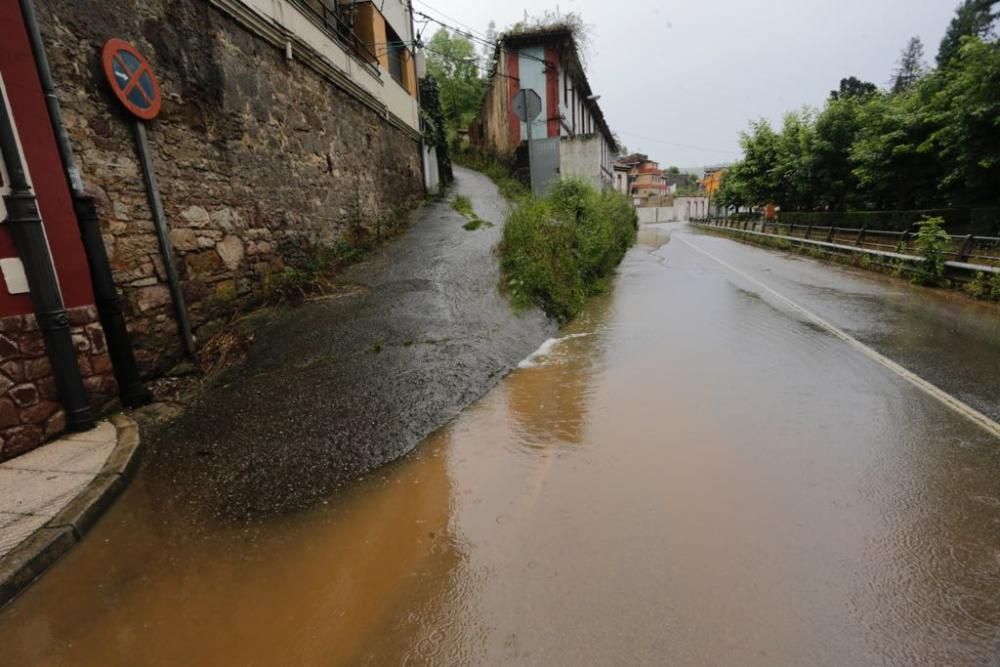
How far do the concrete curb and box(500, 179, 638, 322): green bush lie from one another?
5.38m

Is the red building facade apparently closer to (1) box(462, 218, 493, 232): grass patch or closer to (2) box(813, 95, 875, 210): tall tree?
(1) box(462, 218, 493, 232): grass patch

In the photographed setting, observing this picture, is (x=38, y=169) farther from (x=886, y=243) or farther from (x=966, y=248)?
(x=886, y=243)

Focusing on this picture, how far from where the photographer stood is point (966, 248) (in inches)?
404

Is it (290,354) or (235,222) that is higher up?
(235,222)

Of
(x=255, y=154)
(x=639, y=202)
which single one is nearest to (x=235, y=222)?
(x=255, y=154)

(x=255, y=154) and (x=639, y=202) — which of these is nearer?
(x=255, y=154)

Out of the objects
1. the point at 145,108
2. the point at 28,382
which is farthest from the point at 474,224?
the point at 28,382

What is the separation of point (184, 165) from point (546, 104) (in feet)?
60.2

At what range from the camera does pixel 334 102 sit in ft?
29.6

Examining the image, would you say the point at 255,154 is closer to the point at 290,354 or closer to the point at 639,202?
the point at 290,354

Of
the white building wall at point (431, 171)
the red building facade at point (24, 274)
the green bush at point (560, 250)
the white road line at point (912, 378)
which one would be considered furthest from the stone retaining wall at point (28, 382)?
the white building wall at point (431, 171)

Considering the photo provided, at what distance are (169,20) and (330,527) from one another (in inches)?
224

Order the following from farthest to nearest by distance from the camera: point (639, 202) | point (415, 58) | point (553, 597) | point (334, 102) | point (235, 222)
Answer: point (639, 202), point (415, 58), point (334, 102), point (235, 222), point (553, 597)

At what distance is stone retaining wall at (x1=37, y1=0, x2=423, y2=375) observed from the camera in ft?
14.0
